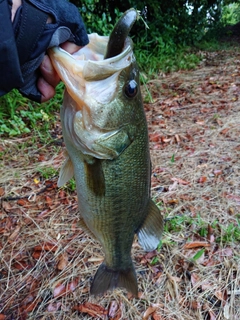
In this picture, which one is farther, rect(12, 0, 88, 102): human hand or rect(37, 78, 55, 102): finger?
rect(37, 78, 55, 102): finger

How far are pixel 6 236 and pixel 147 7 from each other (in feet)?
23.9

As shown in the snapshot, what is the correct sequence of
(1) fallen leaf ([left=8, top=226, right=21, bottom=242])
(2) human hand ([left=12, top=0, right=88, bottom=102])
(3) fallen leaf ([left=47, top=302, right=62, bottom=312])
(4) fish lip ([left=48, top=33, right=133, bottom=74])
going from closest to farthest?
(4) fish lip ([left=48, top=33, right=133, bottom=74]) → (2) human hand ([left=12, top=0, right=88, bottom=102]) → (3) fallen leaf ([left=47, top=302, right=62, bottom=312]) → (1) fallen leaf ([left=8, top=226, right=21, bottom=242])

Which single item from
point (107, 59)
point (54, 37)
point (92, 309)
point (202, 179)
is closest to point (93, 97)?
point (107, 59)

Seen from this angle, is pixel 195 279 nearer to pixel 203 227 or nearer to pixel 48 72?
pixel 203 227

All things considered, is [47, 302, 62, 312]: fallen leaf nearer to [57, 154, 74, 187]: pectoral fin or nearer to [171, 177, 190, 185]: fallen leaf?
[57, 154, 74, 187]: pectoral fin

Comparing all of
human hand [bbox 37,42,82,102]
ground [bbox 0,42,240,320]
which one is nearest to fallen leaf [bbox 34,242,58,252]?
ground [bbox 0,42,240,320]

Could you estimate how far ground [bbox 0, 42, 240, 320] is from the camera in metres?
2.30

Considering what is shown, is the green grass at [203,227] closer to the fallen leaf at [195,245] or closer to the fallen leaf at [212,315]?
the fallen leaf at [195,245]

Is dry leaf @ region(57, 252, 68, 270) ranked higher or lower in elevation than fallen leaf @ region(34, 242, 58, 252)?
lower

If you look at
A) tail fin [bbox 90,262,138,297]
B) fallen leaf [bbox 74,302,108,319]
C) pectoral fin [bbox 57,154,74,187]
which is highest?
pectoral fin [bbox 57,154,74,187]

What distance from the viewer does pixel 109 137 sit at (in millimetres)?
1383

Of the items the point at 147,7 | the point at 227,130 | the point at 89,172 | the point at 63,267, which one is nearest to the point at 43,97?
the point at 89,172

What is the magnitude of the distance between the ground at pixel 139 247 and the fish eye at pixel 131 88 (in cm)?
155

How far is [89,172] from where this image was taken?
1.45 meters
